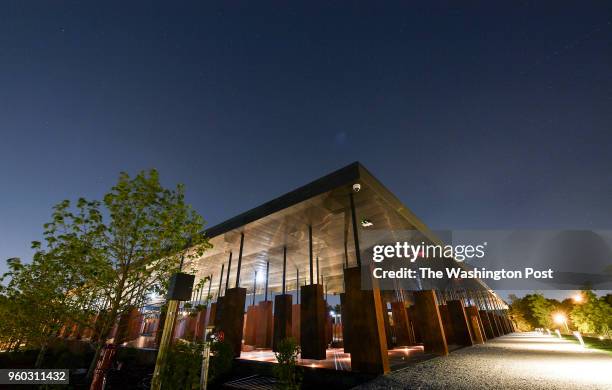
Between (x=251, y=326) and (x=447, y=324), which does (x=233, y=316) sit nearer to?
(x=251, y=326)

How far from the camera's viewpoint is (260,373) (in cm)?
862

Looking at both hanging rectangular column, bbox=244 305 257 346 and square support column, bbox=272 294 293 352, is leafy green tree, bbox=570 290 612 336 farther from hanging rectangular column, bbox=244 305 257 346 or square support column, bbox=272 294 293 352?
hanging rectangular column, bbox=244 305 257 346

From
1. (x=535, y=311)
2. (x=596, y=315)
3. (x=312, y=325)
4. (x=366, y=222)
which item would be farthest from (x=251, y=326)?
(x=535, y=311)

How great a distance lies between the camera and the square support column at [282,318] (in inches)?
454

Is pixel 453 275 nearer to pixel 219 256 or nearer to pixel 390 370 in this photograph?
pixel 390 370

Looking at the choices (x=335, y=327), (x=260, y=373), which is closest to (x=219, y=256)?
(x=260, y=373)

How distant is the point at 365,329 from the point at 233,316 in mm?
5956

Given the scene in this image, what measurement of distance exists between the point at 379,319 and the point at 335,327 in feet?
55.7

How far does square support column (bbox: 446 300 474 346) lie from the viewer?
49.7ft

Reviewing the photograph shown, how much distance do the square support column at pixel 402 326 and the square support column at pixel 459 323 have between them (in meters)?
2.48

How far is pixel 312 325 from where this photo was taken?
967 cm

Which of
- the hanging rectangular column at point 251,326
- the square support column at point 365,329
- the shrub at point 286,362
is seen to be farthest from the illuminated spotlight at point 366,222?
the hanging rectangular column at point 251,326

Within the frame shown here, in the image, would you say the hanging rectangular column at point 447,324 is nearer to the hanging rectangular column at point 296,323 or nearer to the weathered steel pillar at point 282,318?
the hanging rectangular column at point 296,323

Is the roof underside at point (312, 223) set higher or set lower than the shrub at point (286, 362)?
higher
